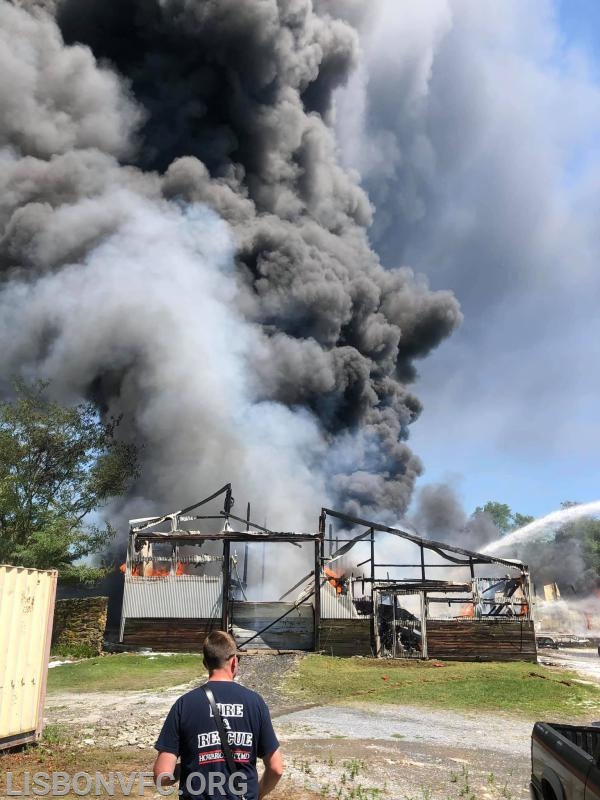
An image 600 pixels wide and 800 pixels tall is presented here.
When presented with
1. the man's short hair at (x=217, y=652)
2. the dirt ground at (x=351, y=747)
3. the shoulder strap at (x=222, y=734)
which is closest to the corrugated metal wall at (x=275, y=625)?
the dirt ground at (x=351, y=747)

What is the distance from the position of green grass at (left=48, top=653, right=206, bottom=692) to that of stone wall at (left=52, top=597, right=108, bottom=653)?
1107 millimetres

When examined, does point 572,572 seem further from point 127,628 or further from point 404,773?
point 404,773

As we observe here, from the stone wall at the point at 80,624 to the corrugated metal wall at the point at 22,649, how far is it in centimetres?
1459

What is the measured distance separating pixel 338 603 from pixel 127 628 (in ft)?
26.3

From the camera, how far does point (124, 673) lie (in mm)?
17250

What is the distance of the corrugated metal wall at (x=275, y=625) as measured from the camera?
881 inches

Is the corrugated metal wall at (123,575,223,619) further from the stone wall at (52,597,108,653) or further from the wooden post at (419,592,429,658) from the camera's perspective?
the wooden post at (419,592,429,658)

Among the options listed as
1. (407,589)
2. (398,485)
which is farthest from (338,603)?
(398,485)

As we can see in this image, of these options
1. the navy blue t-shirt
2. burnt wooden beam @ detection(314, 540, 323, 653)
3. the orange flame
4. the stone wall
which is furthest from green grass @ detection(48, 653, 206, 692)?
the navy blue t-shirt

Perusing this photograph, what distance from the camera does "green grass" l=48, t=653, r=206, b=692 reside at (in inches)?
585

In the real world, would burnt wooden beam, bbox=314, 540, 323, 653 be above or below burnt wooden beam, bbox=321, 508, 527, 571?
below

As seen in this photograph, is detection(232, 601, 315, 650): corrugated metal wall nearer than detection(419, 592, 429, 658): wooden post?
No

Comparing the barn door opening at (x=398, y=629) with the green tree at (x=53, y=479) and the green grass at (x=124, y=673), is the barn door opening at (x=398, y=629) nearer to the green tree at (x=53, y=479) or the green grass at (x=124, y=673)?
the green grass at (x=124, y=673)

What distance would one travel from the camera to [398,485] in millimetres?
48812
